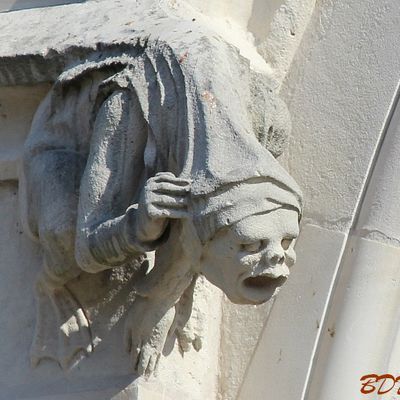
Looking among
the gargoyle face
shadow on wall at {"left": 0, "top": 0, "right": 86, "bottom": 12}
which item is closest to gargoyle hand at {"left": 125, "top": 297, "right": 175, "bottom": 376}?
the gargoyle face

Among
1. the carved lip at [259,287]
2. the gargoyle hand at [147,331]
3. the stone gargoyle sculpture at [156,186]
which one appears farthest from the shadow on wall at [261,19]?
the carved lip at [259,287]

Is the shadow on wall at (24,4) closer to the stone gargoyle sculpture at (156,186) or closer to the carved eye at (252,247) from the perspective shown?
the stone gargoyle sculpture at (156,186)

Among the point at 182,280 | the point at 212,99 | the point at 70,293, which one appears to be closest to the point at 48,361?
the point at 70,293

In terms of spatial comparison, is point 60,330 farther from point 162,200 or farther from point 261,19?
point 261,19

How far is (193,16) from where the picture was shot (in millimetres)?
2707

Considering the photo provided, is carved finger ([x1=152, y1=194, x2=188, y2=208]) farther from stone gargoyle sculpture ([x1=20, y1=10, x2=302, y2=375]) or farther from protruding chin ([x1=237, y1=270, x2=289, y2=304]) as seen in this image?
protruding chin ([x1=237, y1=270, x2=289, y2=304])

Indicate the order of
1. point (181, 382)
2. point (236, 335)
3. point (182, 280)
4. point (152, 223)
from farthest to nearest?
1. point (236, 335)
2. point (181, 382)
3. point (182, 280)
4. point (152, 223)

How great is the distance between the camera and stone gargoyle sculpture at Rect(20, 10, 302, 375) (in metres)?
2.30

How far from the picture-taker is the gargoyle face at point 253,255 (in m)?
2.29

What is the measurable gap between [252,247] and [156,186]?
16 centimetres

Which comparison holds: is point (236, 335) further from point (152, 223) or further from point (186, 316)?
point (152, 223)

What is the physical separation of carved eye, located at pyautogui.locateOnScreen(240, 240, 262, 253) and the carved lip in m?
0.04

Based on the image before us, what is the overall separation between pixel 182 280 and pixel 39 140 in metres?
0.35

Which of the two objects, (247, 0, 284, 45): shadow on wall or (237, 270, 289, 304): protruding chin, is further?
(247, 0, 284, 45): shadow on wall
